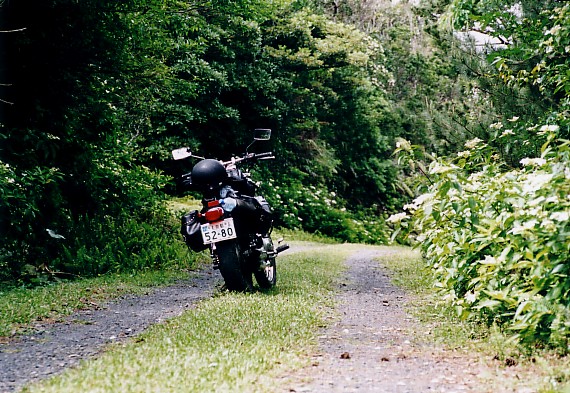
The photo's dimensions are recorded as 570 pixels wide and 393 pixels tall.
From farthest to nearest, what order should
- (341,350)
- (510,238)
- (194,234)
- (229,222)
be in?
(194,234) < (229,222) < (341,350) < (510,238)

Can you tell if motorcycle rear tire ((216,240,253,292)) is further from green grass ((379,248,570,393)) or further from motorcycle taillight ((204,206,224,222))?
green grass ((379,248,570,393))

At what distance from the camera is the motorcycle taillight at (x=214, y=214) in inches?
290

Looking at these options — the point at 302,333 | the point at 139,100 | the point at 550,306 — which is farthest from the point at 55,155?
the point at 550,306

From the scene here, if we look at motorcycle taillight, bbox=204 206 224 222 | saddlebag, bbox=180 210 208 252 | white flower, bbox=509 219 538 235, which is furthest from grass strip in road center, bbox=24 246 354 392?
white flower, bbox=509 219 538 235

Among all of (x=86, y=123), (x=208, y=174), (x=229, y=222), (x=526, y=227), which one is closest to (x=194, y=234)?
(x=229, y=222)

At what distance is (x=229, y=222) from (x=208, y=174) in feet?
2.02

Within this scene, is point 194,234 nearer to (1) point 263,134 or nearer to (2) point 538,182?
(1) point 263,134

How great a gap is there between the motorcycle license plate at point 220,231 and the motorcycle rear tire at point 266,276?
95 cm

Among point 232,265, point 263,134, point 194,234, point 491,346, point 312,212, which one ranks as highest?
point 263,134

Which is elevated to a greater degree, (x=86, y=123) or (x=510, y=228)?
(x=86, y=123)

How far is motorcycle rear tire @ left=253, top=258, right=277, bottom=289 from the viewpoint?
27.1ft

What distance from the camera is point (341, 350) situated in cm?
496

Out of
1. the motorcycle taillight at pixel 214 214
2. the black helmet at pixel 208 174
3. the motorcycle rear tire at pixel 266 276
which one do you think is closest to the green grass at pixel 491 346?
the motorcycle rear tire at pixel 266 276

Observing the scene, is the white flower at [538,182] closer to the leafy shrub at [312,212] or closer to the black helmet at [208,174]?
the black helmet at [208,174]
